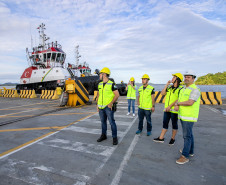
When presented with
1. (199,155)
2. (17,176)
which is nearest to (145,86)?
(199,155)

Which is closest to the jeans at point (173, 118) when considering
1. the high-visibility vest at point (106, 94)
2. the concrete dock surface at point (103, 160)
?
the concrete dock surface at point (103, 160)

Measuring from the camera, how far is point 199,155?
3.23 meters

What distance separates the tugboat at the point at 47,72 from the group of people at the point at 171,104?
13909 millimetres

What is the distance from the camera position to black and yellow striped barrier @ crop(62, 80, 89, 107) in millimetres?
9312

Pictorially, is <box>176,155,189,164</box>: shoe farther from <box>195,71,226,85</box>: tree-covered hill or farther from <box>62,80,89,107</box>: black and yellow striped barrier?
<box>195,71,226,85</box>: tree-covered hill

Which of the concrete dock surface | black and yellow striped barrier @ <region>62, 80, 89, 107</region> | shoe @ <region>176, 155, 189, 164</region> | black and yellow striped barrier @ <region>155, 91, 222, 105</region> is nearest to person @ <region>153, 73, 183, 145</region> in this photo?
the concrete dock surface

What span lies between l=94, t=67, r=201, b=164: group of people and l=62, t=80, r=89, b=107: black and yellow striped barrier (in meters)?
5.65

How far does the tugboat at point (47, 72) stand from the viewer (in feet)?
62.2

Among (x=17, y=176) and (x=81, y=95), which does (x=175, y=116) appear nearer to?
(x=17, y=176)

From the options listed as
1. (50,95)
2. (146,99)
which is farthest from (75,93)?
(50,95)

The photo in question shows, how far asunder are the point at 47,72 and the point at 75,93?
11997 mm

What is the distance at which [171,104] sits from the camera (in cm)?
354

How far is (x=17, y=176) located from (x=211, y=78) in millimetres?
207005

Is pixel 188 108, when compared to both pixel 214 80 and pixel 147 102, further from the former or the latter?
pixel 214 80
